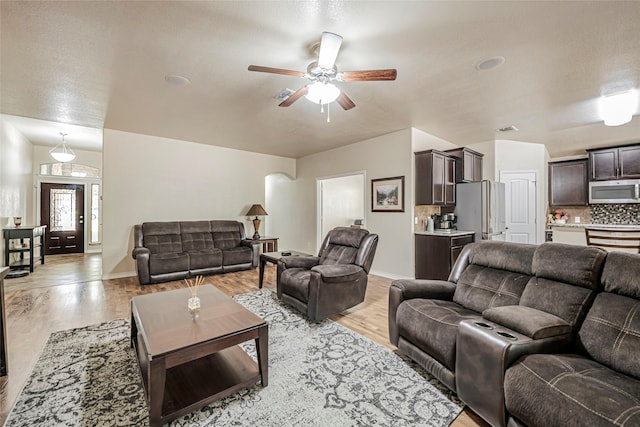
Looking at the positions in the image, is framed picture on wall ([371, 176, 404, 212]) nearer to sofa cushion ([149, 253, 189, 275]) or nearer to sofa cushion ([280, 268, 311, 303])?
sofa cushion ([280, 268, 311, 303])

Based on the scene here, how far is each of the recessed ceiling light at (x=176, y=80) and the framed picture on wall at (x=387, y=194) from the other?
11.5ft

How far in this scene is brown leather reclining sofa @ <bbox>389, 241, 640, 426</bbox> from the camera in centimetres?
121

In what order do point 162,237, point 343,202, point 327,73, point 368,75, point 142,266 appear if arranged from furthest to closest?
point 343,202 → point 162,237 → point 142,266 → point 327,73 → point 368,75

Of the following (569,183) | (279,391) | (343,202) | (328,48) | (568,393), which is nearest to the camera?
(568,393)

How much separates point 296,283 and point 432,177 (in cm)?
297

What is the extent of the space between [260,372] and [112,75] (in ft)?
10.6

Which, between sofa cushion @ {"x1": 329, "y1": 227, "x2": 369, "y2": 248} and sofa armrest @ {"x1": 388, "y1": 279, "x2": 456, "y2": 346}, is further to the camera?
sofa cushion @ {"x1": 329, "y1": 227, "x2": 369, "y2": 248}

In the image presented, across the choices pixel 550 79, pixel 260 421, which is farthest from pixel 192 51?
pixel 550 79

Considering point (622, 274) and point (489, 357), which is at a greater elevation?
point (622, 274)

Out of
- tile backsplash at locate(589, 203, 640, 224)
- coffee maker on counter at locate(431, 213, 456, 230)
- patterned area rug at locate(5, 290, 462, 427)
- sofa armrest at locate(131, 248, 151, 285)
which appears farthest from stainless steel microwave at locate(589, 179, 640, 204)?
sofa armrest at locate(131, 248, 151, 285)

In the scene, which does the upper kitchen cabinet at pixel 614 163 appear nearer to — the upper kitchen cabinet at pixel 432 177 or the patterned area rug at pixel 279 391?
the upper kitchen cabinet at pixel 432 177

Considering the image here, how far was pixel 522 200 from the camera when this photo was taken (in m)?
5.92

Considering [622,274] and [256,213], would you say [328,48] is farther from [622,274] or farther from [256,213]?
[256,213]

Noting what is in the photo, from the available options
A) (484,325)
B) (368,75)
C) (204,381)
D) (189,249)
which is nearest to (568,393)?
(484,325)
